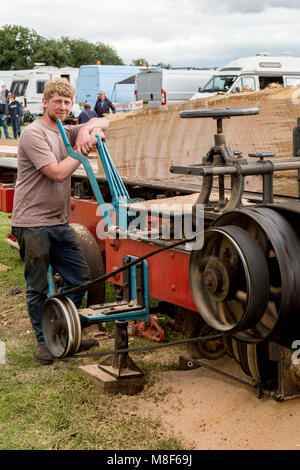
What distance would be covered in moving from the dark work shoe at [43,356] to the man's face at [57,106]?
1.59 meters

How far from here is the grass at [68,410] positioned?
316 centimetres

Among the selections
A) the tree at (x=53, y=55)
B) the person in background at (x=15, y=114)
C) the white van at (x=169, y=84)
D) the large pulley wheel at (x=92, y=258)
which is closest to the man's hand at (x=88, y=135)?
the large pulley wheel at (x=92, y=258)

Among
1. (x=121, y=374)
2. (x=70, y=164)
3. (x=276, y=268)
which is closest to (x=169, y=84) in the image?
(x=70, y=164)

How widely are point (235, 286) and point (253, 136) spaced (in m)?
1.68

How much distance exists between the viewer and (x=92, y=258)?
4.86 metres

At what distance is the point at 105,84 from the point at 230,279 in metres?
28.6

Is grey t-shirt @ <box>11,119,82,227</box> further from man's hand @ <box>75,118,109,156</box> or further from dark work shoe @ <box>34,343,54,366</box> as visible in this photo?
dark work shoe @ <box>34,343,54,366</box>

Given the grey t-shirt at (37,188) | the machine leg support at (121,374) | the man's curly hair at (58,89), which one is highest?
the man's curly hair at (58,89)

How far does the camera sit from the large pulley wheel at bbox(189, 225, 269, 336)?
238cm

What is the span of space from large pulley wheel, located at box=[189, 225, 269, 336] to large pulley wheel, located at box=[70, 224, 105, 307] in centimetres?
221

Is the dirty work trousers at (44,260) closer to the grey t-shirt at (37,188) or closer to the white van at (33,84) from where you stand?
the grey t-shirt at (37,188)

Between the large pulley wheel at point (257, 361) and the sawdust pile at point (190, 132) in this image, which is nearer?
the large pulley wheel at point (257, 361)

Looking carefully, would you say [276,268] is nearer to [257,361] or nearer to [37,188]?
[257,361]
